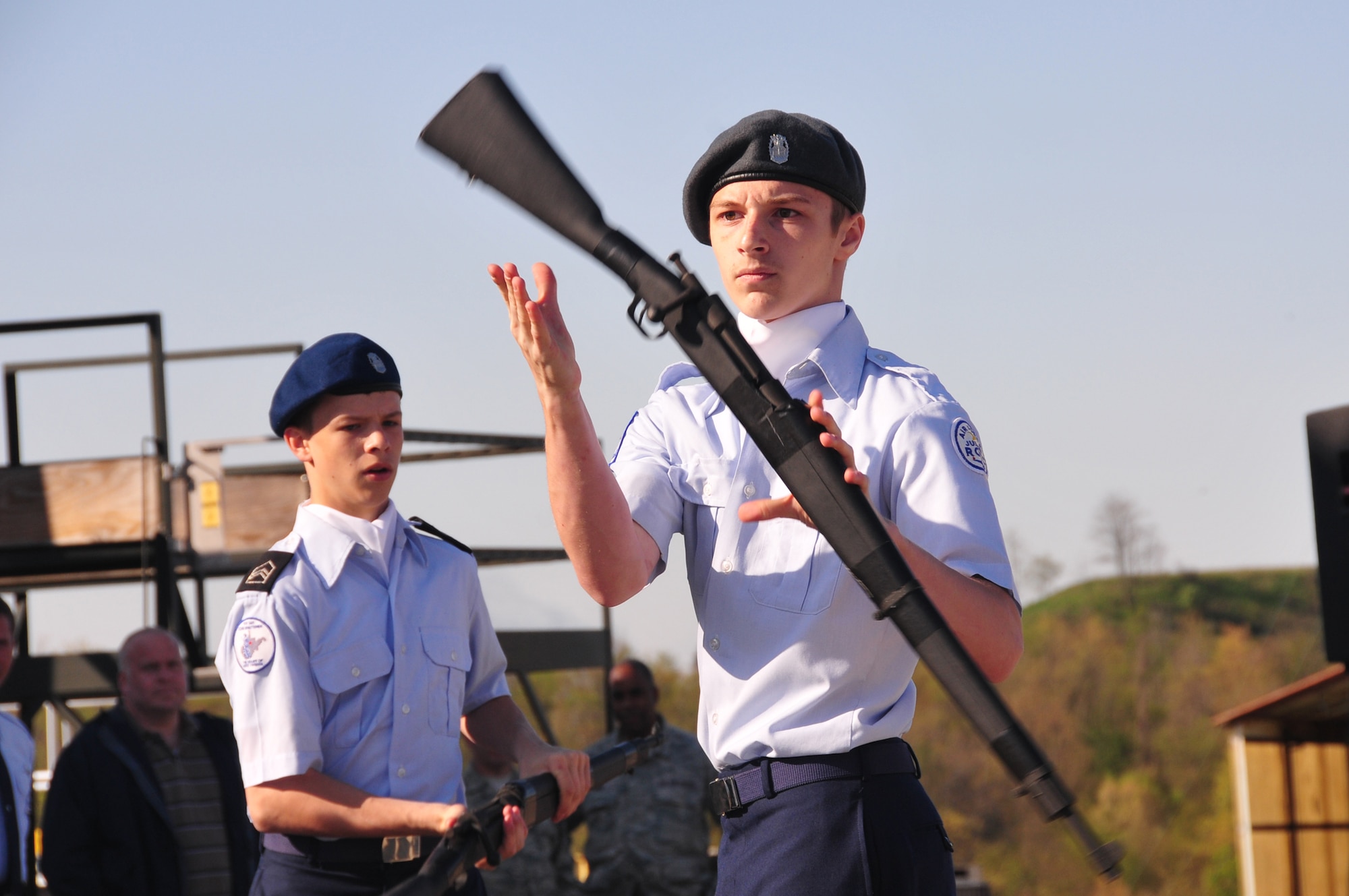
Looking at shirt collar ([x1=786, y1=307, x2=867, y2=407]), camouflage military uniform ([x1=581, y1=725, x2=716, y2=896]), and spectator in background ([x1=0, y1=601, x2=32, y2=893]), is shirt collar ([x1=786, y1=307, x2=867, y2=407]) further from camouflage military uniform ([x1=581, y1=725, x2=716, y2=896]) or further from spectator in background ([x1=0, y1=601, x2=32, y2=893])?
camouflage military uniform ([x1=581, y1=725, x2=716, y2=896])

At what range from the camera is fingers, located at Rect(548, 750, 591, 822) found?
2.86 m

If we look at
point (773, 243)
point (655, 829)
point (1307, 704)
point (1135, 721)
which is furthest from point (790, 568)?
point (1135, 721)

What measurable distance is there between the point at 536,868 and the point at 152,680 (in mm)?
2145

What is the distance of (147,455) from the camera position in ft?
25.3

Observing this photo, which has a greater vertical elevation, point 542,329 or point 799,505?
point 542,329

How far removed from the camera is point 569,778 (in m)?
2.88

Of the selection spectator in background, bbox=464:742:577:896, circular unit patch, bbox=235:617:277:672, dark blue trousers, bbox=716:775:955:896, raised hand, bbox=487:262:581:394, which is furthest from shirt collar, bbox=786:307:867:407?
spectator in background, bbox=464:742:577:896

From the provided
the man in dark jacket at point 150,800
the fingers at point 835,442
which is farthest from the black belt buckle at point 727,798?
the man in dark jacket at point 150,800

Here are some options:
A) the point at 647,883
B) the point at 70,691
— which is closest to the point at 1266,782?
the point at 647,883

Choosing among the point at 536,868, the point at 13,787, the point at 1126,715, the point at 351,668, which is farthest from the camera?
the point at 1126,715

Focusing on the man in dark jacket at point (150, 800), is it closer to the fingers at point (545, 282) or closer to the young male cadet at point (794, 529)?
the young male cadet at point (794, 529)

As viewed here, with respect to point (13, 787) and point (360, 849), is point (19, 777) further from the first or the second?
point (360, 849)

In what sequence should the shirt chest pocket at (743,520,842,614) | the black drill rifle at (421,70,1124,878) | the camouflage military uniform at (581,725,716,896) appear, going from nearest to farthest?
1. the black drill rifle at (421,70,1124,878)
2. the shirt chest pocket at (743,520,842,614)
3. the camouflage military uniform at (581,725,716,896)

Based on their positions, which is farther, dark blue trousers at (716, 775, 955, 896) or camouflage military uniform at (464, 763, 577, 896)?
camouflage military uniform at (464, 763, 577, 896)
